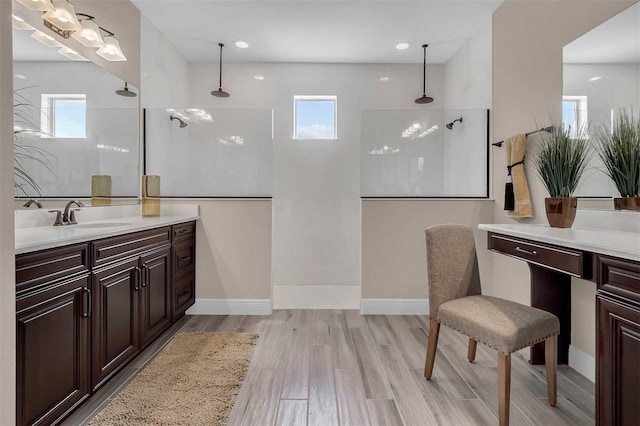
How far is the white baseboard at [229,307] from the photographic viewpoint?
10.5 feet

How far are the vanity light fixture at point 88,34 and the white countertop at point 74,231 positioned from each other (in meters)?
1.17

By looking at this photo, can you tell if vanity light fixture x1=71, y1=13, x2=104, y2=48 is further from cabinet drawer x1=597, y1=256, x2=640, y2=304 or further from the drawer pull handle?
cabinet drawer x1=597, y1=256, x2=640, y2=304

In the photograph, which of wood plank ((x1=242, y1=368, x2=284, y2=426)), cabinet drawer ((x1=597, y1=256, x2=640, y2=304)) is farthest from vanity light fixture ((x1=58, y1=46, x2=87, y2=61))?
cabinet drawer ((x1=597, y1=256, x2=640, y2=304))

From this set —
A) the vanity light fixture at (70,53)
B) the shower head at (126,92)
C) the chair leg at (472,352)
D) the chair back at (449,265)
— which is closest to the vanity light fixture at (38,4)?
the vanity light fixture at (70,53)

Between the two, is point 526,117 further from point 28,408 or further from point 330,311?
point 28,408

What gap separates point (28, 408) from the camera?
4.31ft

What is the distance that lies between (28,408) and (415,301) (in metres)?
2.77

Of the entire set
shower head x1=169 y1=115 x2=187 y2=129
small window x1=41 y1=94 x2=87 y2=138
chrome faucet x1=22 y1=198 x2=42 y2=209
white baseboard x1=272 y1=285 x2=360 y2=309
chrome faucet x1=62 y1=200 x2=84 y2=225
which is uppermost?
shower head x1=169 y1=115 x2=187 y2=129

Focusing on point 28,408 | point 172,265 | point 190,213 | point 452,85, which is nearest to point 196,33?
point 190,213

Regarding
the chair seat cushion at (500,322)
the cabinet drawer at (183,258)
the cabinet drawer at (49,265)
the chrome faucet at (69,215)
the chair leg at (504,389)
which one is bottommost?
the chair leg at (504,389)

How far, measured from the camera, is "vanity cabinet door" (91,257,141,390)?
1.74 meters

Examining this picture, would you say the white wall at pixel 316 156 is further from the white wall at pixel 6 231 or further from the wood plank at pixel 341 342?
the white wall at pixel 6 231

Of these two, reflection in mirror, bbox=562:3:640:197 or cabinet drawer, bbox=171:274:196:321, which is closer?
reflection in mirror, bbox=562:3:640:197

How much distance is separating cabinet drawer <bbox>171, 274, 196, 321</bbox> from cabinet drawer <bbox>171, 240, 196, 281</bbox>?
0.07m
